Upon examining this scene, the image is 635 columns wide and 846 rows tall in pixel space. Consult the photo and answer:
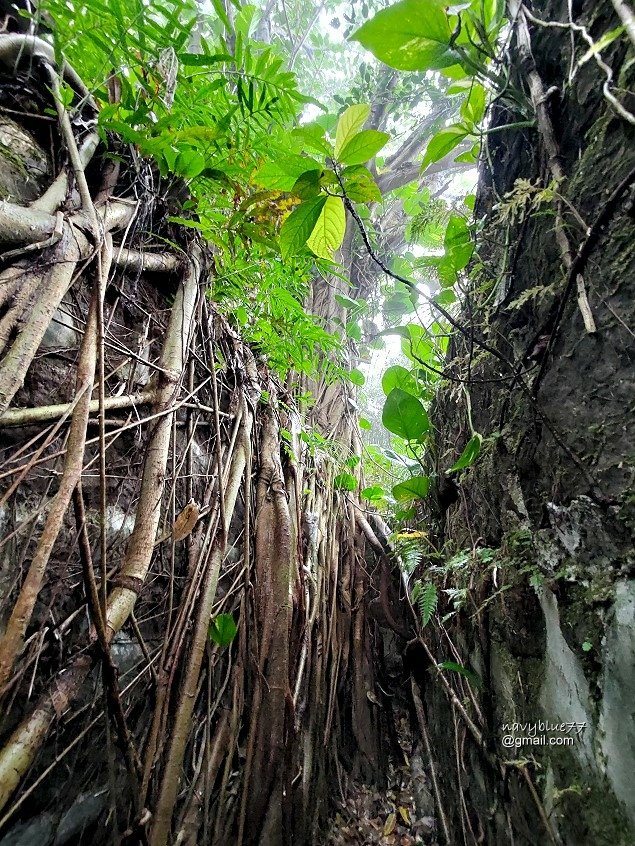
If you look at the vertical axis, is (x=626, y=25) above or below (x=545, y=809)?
above

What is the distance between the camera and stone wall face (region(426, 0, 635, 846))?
69 cm

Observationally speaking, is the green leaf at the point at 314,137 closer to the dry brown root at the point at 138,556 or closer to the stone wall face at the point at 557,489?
the stone wall face at the point at 557,489

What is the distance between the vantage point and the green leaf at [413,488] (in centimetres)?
161

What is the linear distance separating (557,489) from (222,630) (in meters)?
1.05

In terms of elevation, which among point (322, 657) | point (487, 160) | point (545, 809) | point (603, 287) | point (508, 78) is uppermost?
point (487, 160)

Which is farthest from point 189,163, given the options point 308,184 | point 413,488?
point 413,488

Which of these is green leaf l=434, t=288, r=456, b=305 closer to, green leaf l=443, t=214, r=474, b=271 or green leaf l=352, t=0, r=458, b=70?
green leaf l=443, t=214, r=474, b=271

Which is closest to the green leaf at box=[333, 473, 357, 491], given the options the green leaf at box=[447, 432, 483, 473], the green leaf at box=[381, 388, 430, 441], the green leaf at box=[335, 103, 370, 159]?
the green leaf at box=[381, 388, 430, 441]

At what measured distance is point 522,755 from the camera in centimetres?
89

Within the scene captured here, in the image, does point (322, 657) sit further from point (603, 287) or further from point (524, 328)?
point (603, 287)

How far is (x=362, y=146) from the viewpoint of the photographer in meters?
1.02

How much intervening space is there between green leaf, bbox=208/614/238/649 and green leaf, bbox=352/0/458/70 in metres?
1.58

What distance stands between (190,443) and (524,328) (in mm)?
1129

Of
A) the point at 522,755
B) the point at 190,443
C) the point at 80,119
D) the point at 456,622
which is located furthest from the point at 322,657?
the point at 80,119
